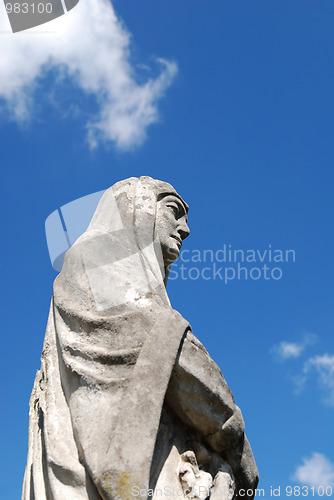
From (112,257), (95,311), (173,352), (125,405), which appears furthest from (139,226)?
(125,405)

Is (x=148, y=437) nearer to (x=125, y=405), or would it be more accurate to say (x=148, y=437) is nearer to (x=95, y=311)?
(x=125, y=405)

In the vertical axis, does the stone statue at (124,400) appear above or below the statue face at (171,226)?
below

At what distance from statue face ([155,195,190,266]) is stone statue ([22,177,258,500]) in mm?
654

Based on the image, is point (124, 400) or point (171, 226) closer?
point (124, 400)

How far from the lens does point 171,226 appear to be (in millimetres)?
6781

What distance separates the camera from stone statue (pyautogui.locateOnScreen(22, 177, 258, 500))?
4.64m

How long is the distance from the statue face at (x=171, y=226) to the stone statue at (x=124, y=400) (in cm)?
65

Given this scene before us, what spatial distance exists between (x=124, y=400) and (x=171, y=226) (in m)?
2.45

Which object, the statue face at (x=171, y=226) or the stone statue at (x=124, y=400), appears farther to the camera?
the statue face at (x=171, y=226)

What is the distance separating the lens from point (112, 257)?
19.3 feet

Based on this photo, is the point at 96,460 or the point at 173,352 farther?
the point at 173,352

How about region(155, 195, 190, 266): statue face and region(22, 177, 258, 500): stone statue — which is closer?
region(22, 177, 258, 500): stone statue

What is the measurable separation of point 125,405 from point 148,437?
0.31m

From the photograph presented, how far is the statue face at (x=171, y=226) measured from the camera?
665 centimetres
